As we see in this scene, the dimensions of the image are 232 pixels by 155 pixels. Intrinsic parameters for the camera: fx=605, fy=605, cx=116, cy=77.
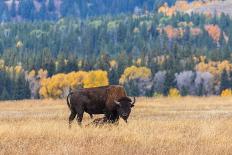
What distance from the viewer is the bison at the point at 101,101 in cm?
2592

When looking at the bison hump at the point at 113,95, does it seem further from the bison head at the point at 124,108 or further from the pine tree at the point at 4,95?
the pine tree at the point at 4,95

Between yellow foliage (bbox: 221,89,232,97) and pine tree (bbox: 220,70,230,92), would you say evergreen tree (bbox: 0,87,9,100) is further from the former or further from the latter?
pine tree (bbox: 220,70,230,92)

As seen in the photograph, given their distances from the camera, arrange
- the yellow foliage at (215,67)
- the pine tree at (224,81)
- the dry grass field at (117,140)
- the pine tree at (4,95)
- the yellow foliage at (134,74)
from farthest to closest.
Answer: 1. the yellow foliage at (134,74)
2. the yellow foliage at (215,67)
3. the pine tree at (224,81)
4. the pine tree at (4,95)
5. the dry grass field at (117,140)

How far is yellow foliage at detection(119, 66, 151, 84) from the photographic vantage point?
146363mm

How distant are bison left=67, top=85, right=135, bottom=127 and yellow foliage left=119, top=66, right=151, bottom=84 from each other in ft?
388

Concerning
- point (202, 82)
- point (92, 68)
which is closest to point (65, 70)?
point (92, 68)

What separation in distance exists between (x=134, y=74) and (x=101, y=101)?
4823 inches

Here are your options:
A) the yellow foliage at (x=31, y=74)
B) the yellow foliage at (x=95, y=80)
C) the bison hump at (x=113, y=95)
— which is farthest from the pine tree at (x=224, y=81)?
the bison hump at (x=113, y=95)

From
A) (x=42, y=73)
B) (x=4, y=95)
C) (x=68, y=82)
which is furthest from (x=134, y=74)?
(x=4, y=95)

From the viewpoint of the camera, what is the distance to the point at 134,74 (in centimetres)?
14875

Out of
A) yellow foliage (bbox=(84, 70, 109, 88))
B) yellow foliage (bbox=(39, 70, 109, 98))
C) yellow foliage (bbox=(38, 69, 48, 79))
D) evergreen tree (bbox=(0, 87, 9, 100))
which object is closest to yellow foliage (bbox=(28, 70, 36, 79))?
yellow foliage (bbox=(38, 69, 48, 79))

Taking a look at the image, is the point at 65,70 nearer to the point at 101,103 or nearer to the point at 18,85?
the point at 18,85

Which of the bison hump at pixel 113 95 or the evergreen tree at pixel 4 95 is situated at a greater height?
the bison hump at pixel 113 95

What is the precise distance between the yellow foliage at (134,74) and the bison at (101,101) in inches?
4661
